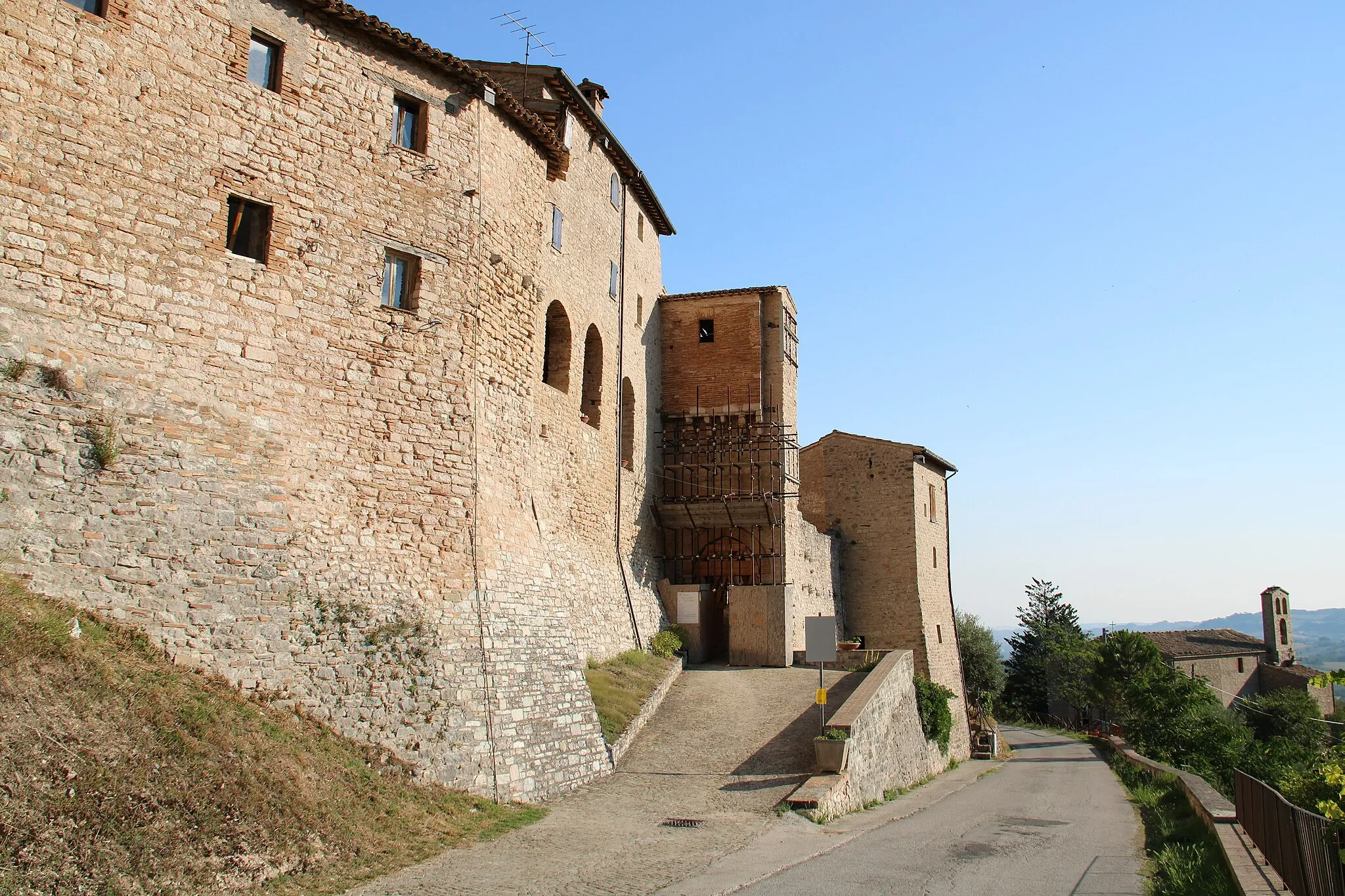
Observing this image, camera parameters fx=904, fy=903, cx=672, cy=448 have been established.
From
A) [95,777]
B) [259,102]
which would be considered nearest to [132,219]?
[259,102]

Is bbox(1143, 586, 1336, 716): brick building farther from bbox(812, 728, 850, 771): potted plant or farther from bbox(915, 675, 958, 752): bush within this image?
bbox(812, 728, 850, 771): potted plant

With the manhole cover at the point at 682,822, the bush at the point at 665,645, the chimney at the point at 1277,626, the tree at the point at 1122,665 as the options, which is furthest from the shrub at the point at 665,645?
the chimney at the point at 1277,626

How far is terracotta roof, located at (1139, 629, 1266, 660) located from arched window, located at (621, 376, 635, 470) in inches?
1655

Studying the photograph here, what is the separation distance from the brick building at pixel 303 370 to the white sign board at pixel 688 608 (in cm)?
486

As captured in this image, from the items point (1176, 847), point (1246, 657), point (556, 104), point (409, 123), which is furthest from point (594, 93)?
point (1246, 657)

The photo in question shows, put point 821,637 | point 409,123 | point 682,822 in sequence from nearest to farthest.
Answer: point 682,822 < point 409,123 < point 821,637

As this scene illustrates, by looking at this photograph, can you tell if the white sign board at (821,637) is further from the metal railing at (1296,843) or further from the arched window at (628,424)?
the arched window at (628,424)

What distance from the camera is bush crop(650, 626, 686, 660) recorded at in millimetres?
21281

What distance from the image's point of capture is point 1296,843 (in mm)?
7938

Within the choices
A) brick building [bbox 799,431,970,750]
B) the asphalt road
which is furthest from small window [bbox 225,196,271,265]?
brick building [bbox 799,431,970,750]

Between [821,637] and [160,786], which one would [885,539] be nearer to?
[821,637]

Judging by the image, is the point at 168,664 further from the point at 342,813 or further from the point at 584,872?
the point at 584,872

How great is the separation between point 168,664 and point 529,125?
1153 cm

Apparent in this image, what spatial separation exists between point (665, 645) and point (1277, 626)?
57787mm
